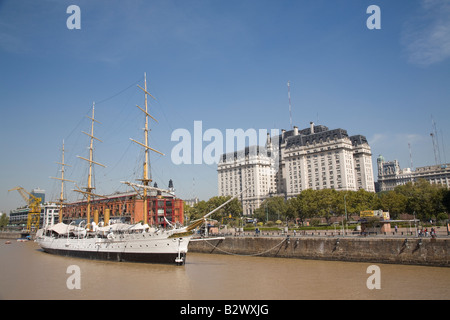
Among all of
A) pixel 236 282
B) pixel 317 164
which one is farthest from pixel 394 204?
pixel 317 164

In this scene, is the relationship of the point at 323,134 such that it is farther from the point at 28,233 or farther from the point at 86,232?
the point at 28,233

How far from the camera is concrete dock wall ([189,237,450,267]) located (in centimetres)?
3388

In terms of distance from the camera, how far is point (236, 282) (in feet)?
96.9

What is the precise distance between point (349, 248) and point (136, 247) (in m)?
27.8

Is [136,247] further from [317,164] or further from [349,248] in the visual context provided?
[317,164]

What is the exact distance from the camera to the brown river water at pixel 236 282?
979 inches

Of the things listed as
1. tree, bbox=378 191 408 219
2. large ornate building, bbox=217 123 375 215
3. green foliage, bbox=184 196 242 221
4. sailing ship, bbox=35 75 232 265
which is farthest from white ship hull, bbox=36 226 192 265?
large ornate building, bbox=217 123 375 215

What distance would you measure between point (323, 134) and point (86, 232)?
123m

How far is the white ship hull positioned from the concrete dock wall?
44.7 feet

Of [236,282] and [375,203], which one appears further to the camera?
[375,203]

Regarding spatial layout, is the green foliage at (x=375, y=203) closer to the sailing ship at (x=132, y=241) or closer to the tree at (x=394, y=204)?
the tree at (x=394, y=204)

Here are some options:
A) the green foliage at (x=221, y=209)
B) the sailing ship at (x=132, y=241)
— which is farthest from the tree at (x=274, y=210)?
the sailing ship at (x=132, y=241)

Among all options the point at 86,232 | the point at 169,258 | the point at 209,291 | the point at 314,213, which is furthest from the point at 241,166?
the point at 209,291

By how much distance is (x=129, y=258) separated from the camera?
4581 centimetres
